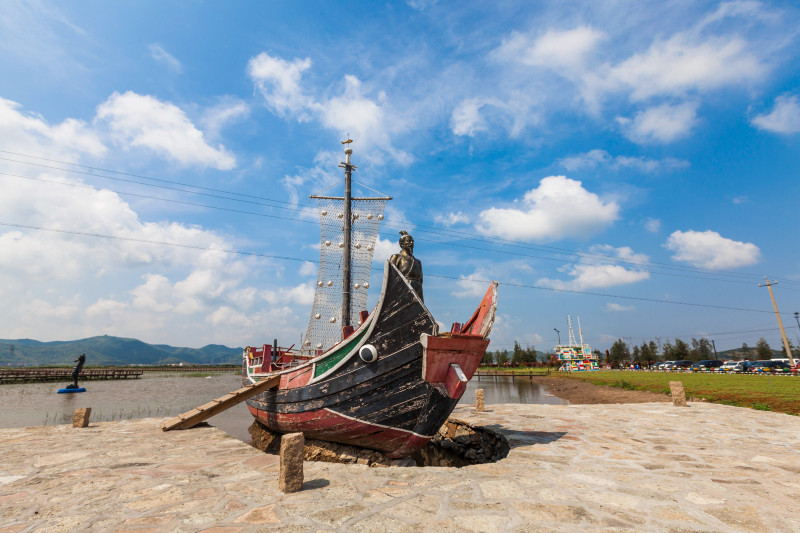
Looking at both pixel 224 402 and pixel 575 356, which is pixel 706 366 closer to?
pixel 575 356

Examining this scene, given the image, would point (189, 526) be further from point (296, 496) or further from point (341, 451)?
point (341, 451)

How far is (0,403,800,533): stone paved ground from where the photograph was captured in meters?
3.38

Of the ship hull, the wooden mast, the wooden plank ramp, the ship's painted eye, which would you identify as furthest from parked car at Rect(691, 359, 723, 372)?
the wooden plank ramp

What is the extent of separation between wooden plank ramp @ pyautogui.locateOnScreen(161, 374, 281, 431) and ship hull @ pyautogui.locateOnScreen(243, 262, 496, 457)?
1.93 metres

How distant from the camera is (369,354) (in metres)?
6.10

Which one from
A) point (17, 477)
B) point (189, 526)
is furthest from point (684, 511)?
point (17, 477)

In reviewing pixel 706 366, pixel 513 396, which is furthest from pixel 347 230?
pixel 706 366

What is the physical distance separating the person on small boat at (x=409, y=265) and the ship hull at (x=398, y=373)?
0.53 metres

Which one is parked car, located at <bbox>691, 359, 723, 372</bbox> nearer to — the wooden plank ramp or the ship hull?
the ship hull

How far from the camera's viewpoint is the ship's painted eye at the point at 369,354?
609cm

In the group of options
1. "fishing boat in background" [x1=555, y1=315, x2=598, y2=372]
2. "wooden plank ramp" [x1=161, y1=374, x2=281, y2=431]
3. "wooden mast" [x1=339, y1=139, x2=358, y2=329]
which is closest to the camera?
"wooden plank ramp" [x1=161, y1=374, x2=281, y2=431]

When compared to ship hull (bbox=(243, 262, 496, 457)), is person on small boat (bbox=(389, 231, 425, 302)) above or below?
above

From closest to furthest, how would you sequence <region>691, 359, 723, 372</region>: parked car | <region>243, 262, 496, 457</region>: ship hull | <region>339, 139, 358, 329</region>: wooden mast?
<region>243, 262, 496, 457</region>: ship hull
<region>339, 139, 358, 329</region>: wooden mast
<region>691, 359, 723, 372</region>: parked car

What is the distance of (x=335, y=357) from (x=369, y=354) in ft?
3.11
